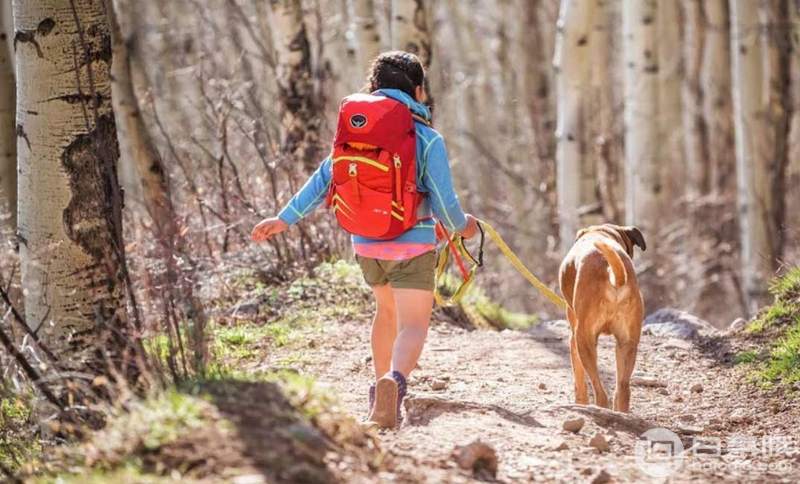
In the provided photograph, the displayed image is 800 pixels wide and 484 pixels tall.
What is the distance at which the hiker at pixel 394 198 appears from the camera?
5750mm

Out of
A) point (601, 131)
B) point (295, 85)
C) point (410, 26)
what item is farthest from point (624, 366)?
point (601, 131)

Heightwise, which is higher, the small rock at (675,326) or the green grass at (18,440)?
the green grass at (18,440)

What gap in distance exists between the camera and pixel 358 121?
18.8 ft

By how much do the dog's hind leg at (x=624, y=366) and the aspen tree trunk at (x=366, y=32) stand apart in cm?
766

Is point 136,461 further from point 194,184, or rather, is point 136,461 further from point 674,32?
point 674,32

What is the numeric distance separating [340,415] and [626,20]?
1102 cm

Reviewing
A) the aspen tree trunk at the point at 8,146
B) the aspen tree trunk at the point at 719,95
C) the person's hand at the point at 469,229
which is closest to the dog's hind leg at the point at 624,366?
the person's hand at the point at 469,229

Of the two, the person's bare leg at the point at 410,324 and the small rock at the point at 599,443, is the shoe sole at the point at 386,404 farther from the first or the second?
the small rock at the point at 599,443

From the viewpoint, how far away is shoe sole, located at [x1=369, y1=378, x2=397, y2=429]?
5.74 metres

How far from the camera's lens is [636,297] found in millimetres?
6453

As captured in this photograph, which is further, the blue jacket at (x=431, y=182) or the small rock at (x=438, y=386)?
the small rock at (x=438, y=386)

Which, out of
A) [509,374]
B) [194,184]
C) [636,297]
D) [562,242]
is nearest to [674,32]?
[562,242]

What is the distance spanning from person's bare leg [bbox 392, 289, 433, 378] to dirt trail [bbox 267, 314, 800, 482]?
11.1 inches

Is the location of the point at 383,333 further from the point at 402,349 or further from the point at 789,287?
the point at 789,287
